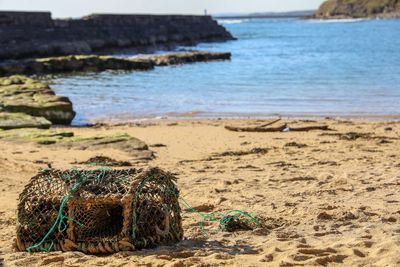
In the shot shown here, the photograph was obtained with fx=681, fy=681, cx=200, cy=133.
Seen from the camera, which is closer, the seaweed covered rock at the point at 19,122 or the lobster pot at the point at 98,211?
the lobster pot at the point at 98,211

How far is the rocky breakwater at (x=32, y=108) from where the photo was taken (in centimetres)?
1340

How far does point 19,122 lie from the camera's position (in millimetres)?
13242

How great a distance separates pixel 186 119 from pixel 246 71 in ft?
52.5

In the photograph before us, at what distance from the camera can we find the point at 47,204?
544 cm

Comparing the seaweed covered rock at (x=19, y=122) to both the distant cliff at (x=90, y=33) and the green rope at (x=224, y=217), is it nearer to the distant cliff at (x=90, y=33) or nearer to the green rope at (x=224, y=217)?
the green rope at (x=224, y=217)

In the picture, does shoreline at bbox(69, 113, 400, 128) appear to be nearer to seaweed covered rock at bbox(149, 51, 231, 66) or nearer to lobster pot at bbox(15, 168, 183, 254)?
lobster pot at bbox(15, 168, 183, 254)

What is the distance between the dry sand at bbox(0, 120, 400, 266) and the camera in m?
5.09

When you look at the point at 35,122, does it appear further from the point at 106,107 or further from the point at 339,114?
the point at 339,114

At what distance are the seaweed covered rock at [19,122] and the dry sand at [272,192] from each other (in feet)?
3.95

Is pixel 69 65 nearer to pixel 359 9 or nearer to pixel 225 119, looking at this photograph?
pixel 225 119

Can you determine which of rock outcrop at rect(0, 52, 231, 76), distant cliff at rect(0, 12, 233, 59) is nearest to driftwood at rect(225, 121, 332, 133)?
rock outcrop at rect(0, 52, 231, 76)

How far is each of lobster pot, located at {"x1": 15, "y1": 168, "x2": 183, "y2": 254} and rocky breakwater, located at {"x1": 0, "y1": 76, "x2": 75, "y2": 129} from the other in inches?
306

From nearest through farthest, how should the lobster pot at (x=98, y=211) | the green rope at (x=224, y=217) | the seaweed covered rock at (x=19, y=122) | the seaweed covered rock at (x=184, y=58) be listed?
1. the lobster pot at (x=98, y=211)
2. the green rope at (x=224, y=217)
3. the seaweed covered rock at (x=19, y=122)
4. the seaweed covered rock at (x=184, y=58)

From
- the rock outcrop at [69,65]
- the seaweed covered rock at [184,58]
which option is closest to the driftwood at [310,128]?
the rock outcrop at [69,65]
